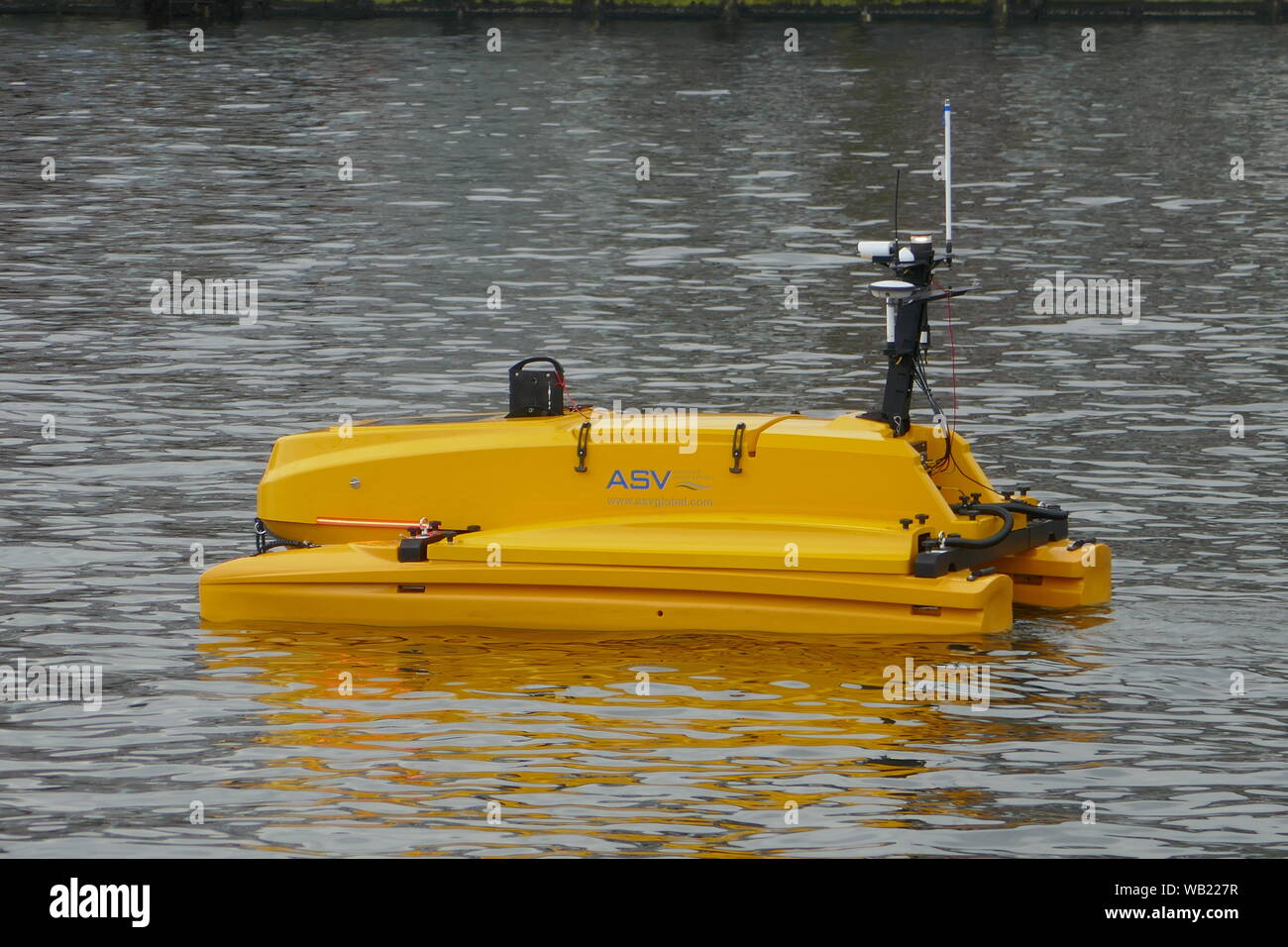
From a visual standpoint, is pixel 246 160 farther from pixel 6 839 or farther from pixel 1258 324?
pixel 6 839

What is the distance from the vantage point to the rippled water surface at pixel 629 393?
11531 millimetres

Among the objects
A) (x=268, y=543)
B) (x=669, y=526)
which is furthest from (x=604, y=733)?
(x=268, y=543)

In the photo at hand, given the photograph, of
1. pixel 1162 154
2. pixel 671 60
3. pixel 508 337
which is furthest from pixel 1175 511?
pixel 671 60

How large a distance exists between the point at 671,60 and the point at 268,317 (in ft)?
103

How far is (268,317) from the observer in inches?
1087

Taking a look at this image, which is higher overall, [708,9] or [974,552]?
[708,9]

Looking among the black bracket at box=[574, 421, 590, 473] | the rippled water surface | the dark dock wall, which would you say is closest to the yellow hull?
the black bracket at box=[574, 421, 590, 473]

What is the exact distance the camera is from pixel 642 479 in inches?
580

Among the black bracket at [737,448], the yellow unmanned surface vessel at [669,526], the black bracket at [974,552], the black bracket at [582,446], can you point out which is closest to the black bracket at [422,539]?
the yellow unmanned surface vessel at [669,526]

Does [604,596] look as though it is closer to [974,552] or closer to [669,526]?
[669,526]

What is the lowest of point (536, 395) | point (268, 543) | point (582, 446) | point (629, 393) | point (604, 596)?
point (604, 596)

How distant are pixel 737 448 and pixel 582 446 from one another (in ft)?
3.51

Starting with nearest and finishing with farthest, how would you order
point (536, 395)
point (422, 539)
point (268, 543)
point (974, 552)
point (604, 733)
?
1. point (604, 733)
2. point (974, 552)
3. point (422, 539)
4. point (536, 395)
5. point (268, 543)

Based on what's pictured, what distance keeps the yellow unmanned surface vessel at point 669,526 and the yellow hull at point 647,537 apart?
1 centimetres
